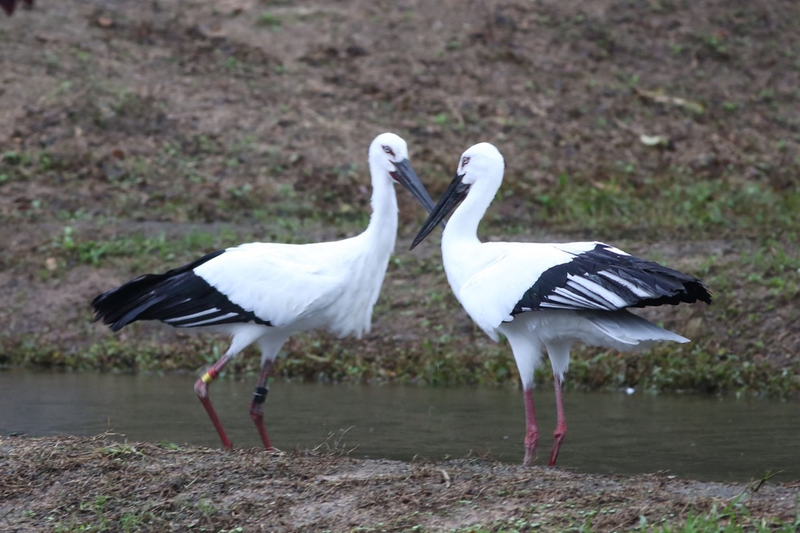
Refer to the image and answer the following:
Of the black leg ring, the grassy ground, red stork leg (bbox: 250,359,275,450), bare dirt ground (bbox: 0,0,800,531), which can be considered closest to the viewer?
bare dirt ground (bbox: 0,0,800,531)

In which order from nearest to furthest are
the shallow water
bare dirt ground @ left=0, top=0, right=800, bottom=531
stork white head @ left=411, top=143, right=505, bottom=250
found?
bare dirt ground @ left=0, top=0, right=800, bottom=531 < the shallow water < stork white head @ left=411, top=143, right=505, bottom=250

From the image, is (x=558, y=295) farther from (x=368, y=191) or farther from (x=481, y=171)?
(x=368, y=191)

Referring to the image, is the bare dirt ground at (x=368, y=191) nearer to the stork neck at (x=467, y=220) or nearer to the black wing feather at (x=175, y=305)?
the black wing feather at (x=175, y=305)

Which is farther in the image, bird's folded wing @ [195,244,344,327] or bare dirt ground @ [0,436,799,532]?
bird's folded wing @ [195,244,344,327]

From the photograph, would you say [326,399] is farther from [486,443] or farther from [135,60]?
[135,60]

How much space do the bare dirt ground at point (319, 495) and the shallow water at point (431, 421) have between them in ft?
2.81

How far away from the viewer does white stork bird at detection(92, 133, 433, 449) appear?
264 inches

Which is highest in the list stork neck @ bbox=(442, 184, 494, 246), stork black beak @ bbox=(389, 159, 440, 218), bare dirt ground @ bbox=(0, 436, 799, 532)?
stork black beak @ bbox=(389, 159, 440, 218)

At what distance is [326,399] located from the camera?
8.20 metres

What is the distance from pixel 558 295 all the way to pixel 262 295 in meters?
1.86

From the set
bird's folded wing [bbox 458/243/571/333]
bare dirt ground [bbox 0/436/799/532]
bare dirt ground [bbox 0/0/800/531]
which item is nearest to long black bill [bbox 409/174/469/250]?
bird's folded wing [bbox 458/243/571/333]

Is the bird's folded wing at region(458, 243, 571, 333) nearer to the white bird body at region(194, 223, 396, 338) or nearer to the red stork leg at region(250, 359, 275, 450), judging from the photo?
the white bird body at region(194, 223, 396, 338)

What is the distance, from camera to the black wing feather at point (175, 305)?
6723 millimetres

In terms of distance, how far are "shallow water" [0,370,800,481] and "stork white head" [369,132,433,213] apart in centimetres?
152
